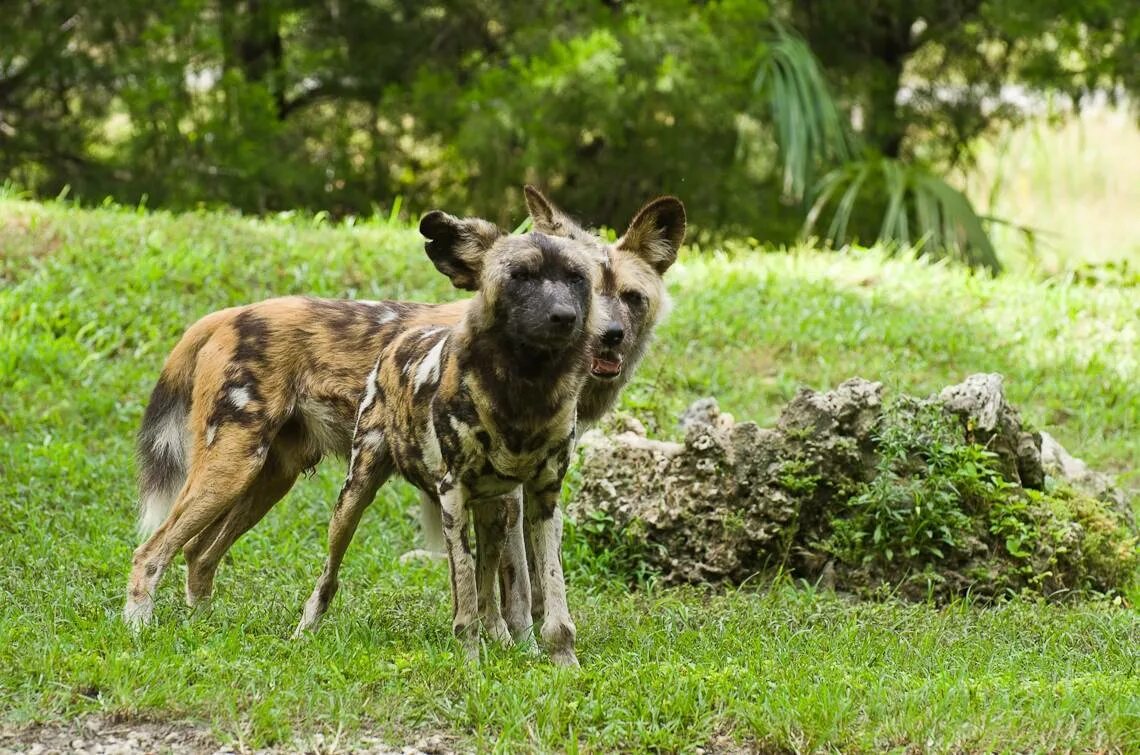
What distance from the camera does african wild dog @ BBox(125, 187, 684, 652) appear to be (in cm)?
516

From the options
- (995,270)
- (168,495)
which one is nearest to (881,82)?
(995,270)

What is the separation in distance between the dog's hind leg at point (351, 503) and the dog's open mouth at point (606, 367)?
92 cm

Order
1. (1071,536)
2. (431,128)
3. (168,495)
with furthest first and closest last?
(431,128)
(1071,536)
(168,495)

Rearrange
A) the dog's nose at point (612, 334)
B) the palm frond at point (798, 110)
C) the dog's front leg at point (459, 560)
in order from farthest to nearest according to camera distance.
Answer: the palm frond at point (798, 110) < the dog's nose at point (612, 334) < the dog's front leg at point (459, 560)

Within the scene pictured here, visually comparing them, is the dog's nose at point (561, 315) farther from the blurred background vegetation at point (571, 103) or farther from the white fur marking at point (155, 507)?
the blurred background vegetation at point (571, 103)

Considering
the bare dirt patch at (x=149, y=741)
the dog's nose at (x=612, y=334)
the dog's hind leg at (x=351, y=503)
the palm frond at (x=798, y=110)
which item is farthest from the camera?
the palm frond at (x=798, y=110)

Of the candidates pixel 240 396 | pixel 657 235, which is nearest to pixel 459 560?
pixel 240 396

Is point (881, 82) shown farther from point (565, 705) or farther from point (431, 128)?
point (565, 705)

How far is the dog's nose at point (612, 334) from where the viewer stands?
16.7 ft

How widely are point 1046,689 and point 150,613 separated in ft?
9.75

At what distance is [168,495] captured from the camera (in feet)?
18.1

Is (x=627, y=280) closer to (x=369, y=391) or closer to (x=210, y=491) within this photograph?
(x=369, y=391)

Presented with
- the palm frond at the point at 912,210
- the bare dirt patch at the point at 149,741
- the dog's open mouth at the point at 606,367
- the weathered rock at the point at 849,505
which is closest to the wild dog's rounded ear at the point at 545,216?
the dog's open mouth at the point at 606,367

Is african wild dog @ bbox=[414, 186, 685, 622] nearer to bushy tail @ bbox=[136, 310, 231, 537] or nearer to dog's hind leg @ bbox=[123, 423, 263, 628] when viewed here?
dog's hind leg @ bbox=[123, 423, 263, 628]
